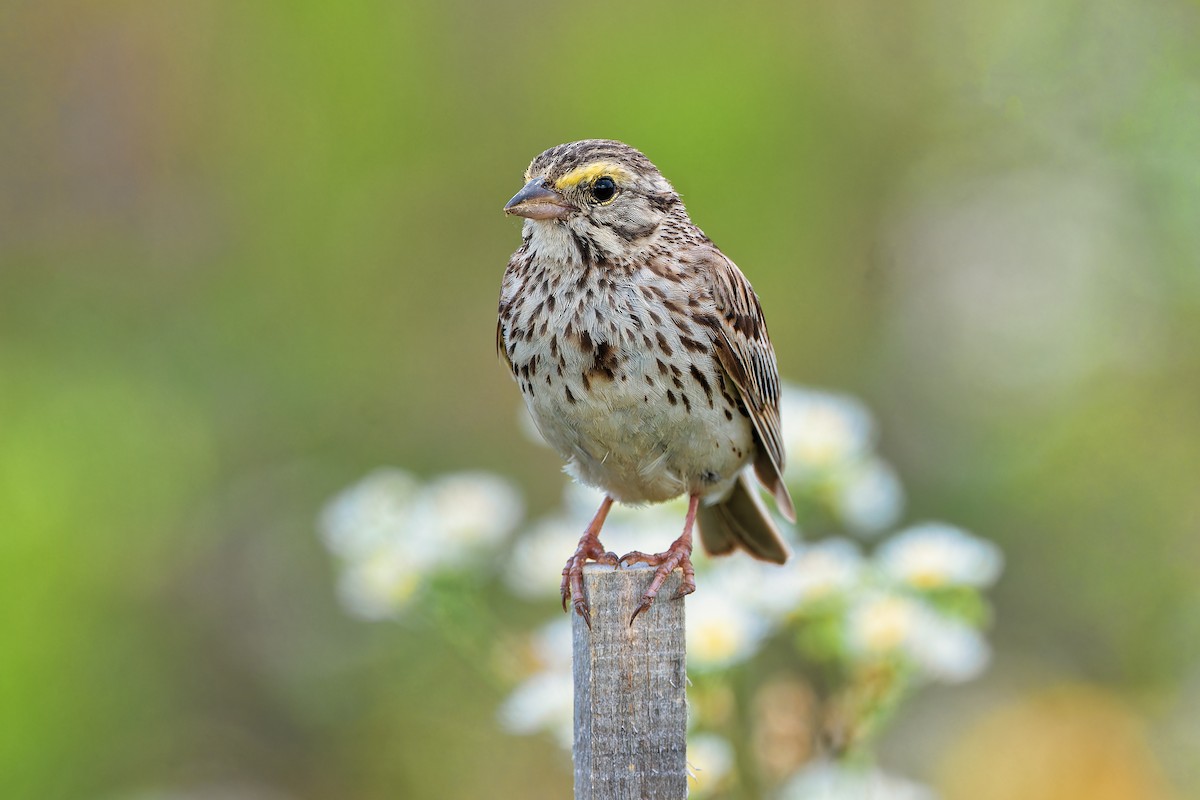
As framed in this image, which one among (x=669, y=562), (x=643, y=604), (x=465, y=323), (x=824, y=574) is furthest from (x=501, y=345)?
(x=465, y=323)

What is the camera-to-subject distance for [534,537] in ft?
13.9

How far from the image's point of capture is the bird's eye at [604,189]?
3.67 meters

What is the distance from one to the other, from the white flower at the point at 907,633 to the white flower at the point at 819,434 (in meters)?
0.48

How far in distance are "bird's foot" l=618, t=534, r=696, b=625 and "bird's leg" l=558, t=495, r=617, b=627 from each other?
53mm

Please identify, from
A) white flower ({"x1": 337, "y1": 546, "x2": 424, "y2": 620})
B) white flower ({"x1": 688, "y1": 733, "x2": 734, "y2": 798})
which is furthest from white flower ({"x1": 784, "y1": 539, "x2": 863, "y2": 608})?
white flower ({"x1": 337, "y1": 546, "x2": 424, "y2": 620})

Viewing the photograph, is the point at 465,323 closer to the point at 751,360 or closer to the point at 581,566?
the point at 751,360

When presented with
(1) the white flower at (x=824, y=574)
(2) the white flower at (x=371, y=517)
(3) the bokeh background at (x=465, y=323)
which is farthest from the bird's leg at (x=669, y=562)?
(3) the bokeh background at (x=465, y=323)

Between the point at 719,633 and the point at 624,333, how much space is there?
0.68m

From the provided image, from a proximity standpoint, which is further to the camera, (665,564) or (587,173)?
(587,173)

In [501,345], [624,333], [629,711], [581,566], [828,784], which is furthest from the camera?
[501,345]

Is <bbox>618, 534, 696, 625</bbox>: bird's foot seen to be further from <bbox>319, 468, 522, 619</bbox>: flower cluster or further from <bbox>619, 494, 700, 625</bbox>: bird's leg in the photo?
<bbox>319, 468, 522, 619</bbox>: flower cluster

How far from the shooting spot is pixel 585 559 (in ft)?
12.5

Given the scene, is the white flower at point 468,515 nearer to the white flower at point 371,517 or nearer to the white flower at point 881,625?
the white flower at point 371,517

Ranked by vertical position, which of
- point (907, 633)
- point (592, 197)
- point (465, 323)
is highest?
point (465, 323)
